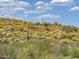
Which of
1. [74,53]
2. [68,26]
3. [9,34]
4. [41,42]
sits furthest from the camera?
[68,26]

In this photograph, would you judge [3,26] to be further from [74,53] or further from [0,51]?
[0,51]

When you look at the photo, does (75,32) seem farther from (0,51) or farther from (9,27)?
(0,51)

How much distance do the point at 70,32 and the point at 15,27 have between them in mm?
6215

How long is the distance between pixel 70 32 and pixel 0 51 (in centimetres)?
2268

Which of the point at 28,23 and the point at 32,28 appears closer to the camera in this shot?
the point at 32,28

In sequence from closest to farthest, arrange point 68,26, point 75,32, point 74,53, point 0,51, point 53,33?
point 0,51, point 74,53, point 53,33, point 75,32, point 68,26

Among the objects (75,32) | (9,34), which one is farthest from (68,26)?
(9,34)

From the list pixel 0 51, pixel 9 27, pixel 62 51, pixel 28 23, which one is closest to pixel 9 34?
pixel 9 27

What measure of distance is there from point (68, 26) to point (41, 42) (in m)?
19.8

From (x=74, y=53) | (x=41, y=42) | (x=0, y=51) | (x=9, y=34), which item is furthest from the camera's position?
(x=9, y=34)

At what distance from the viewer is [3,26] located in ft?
129

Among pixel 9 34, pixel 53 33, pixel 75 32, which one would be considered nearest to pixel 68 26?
pixel 75 32

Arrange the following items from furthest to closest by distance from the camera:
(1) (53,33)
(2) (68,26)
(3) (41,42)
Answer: (2) (68,26) < (1) (53,33) < (3) (41,42)

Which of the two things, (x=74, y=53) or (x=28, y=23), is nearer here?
(x=74, y=53)
